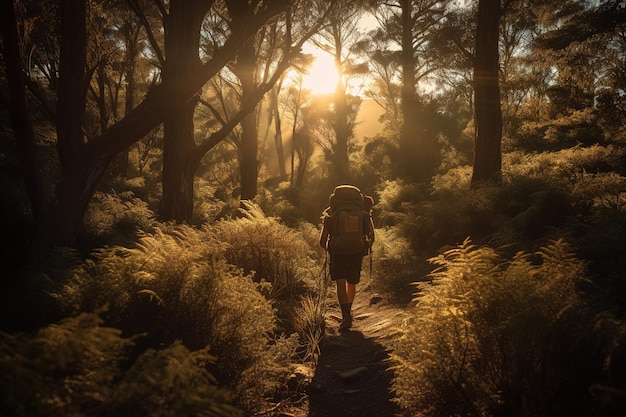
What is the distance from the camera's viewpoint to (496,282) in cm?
295

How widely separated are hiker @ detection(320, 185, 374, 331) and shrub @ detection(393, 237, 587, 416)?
2.56 m

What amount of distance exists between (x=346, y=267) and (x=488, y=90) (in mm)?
6173

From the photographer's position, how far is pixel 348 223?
18.9 ft

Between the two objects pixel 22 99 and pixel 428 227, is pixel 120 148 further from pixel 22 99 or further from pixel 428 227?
pixel 428 227

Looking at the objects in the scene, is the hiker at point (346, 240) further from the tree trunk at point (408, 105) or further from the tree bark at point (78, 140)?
the tree trunk at point (408, 105)

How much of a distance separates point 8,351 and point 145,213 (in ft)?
28.0

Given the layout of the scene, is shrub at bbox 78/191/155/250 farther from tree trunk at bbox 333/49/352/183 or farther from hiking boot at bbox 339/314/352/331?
tree trunk at bbox 333/49/352/183

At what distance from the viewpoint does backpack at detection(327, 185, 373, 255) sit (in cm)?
579

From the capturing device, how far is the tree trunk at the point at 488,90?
9570 mm

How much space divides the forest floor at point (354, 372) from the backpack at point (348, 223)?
1058 mm

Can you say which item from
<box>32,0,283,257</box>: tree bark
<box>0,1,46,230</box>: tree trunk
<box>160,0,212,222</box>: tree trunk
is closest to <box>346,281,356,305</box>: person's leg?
<box>32,0,283,257</box>: tree bark

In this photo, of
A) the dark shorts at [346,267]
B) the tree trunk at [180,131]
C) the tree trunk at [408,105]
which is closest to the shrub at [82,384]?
the dark shorts at [346,267]

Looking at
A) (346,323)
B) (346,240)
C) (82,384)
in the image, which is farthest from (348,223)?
(82,384)

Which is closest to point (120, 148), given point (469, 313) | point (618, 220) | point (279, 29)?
point (469, 313)
